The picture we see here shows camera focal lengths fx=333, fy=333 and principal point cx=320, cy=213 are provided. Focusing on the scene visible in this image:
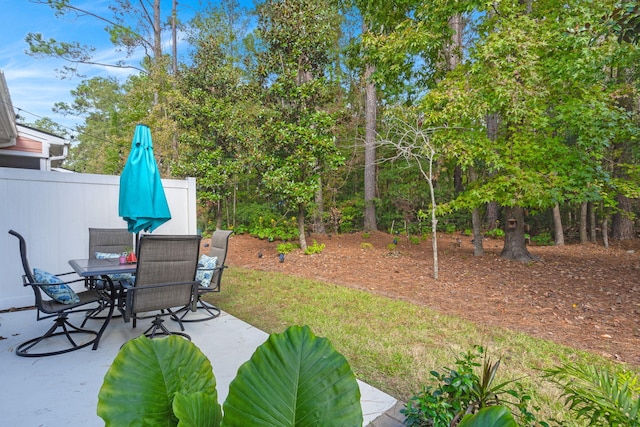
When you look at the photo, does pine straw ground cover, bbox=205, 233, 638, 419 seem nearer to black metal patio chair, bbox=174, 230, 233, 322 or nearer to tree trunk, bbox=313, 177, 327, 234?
black metal patio chair, bbox=174, 230, 233, 322

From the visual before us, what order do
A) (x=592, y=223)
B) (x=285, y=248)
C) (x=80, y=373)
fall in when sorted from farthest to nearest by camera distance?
1. (x=592, y=223)
2. (x=285, y=248)
3. (x=80, y=373)

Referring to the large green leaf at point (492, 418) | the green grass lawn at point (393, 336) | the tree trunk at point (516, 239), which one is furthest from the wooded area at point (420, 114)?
the large green leaf at point (492, 418)

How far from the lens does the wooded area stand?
→ 5.49 m

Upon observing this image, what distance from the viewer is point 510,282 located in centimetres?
548

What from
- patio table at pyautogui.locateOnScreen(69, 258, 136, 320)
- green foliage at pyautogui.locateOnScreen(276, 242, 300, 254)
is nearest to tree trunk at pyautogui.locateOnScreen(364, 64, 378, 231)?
green foliage at pyautogui.locateOnScreen(276, 242, 300, 254)

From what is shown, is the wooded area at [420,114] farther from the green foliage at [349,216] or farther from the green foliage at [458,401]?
the green foliage at [458,401]

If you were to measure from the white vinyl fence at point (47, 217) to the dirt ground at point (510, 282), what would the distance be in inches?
118

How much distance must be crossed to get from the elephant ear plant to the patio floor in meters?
1.26

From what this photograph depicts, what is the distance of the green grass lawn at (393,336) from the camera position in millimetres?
2492

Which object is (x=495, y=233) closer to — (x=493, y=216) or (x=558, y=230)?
(x=493, y=216)

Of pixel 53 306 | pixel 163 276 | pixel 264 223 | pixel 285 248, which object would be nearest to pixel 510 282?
pixel 285 248

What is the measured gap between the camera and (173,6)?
14.2 m

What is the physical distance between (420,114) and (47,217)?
6348 millimetres

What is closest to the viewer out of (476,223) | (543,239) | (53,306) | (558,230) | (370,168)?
(53,306)
